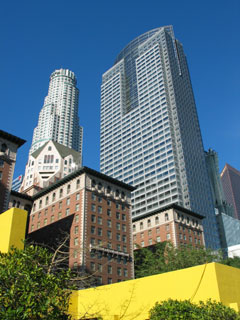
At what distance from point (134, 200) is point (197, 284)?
130m

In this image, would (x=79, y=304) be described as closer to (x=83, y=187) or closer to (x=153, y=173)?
(x=83, y=187)

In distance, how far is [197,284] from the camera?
24.6m

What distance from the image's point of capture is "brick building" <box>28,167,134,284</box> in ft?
201

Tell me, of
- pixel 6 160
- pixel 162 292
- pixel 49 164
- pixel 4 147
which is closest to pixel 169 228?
pixel 6 160

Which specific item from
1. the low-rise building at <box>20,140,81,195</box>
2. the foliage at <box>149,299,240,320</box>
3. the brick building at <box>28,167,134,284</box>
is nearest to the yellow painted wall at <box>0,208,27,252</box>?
the foliage at <box>149,299,240,320</box>

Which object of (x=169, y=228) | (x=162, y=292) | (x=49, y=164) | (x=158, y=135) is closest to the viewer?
(x=162, y=292)

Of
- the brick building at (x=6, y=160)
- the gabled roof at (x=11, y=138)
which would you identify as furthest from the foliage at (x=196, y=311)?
the gabled roof at (x=11, y=138)

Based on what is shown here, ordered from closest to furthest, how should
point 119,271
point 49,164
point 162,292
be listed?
point 162,292 < point 119,271 < point 49,164

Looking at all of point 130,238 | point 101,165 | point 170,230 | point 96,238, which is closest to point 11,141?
point 96,238

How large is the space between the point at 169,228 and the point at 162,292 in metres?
60.3

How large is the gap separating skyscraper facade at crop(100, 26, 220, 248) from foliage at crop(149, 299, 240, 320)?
112956mm

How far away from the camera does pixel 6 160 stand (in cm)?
5941

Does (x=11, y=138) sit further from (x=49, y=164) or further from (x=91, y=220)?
(x=49, y=164)

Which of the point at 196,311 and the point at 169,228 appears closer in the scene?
the point at 196,311
